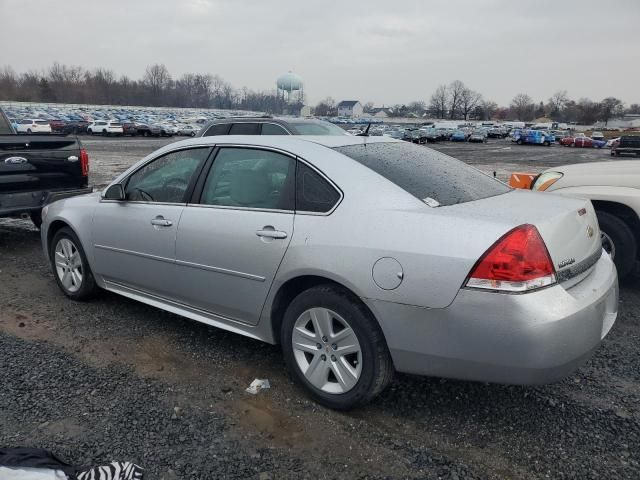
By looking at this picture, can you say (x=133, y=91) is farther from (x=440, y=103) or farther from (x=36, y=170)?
(x=36, y=170)

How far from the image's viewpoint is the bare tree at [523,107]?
13500cm

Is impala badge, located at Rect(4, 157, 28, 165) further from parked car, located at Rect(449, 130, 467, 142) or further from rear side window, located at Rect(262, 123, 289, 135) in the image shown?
parked car, located at Rect(449, 130, 467, 142)

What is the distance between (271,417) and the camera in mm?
2932

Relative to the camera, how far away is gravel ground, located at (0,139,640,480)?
99.6 inches

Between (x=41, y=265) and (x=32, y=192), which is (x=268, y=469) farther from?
(x=32, y=192)

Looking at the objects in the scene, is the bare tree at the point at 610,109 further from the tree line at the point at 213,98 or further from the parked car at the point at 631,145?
the parked car at the point at 631,145

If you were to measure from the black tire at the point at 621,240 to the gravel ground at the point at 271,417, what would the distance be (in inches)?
43.3

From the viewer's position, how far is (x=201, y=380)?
3328 mm

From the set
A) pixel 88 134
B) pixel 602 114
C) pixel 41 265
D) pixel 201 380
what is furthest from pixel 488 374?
pixel 602 114

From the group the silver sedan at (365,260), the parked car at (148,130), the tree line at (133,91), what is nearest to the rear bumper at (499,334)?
the silver sedan at (365,260)

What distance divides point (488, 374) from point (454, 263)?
570 mm

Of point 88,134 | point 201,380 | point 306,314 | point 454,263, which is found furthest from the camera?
point 88,134

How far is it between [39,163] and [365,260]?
5599 millimetres

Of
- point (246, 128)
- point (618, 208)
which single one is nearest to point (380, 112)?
point (246, 128)
